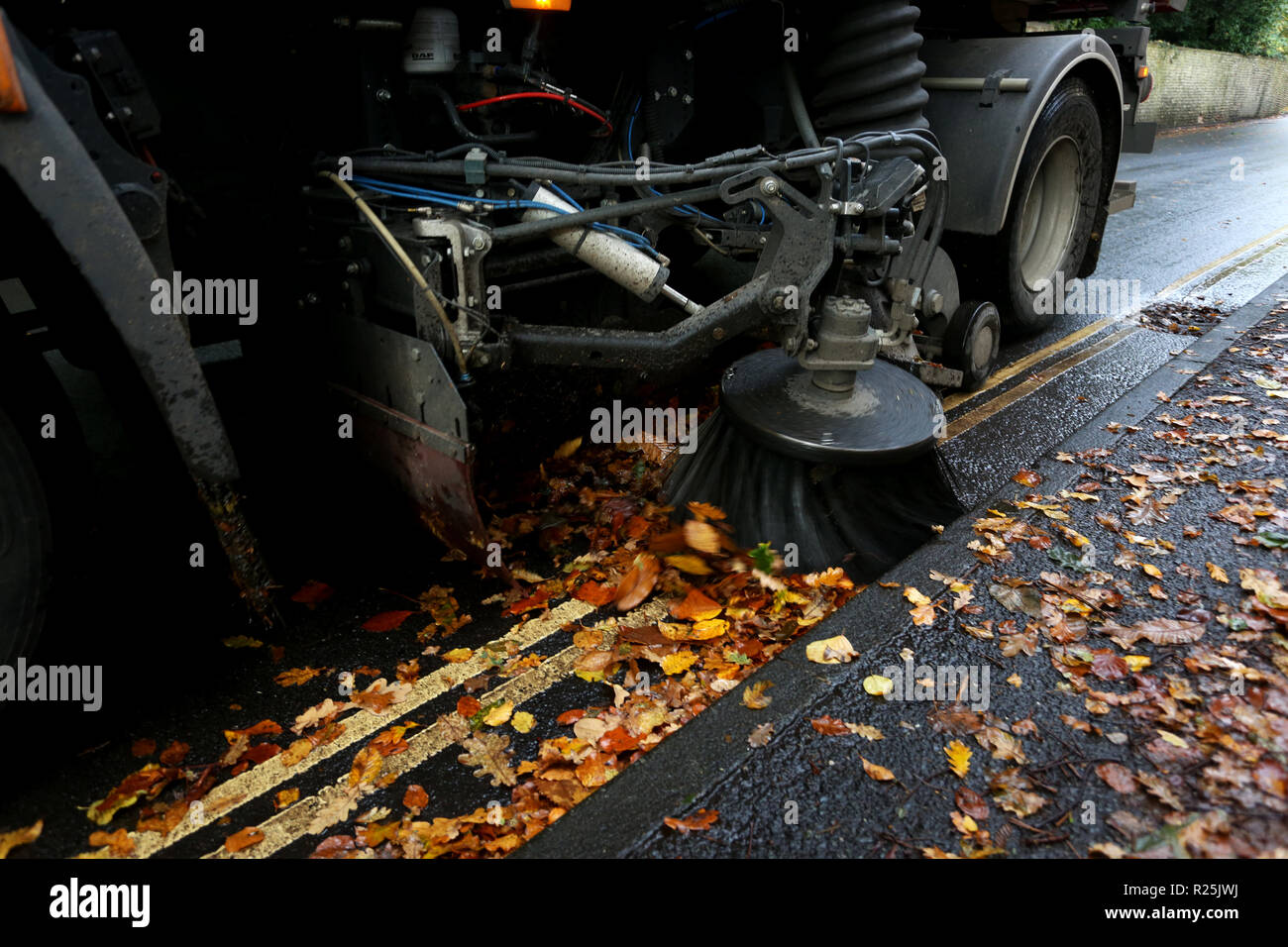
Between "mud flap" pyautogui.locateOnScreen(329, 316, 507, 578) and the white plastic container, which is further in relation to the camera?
the white plastic container

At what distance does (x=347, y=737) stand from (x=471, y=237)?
5.19ft

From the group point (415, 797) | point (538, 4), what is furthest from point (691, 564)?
point (538, 4)

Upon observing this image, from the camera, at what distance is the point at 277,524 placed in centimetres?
329

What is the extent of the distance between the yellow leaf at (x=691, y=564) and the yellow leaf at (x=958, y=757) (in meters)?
1.09

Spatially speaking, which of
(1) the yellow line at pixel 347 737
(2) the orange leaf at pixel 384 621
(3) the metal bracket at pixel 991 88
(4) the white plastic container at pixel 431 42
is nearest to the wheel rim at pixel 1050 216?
(3) the metal bracket at pixel 991 88

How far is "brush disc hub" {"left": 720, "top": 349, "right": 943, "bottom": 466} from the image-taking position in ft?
9.74

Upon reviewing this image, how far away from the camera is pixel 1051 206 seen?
5332 mm

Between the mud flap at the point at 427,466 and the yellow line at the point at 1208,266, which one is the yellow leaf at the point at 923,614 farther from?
the yellow line at the point at 1208,266

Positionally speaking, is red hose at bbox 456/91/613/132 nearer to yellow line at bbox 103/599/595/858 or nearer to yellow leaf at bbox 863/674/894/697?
yellow line at bbox 103/599/595/858

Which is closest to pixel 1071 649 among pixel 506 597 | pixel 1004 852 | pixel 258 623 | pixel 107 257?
pixel 1004 852

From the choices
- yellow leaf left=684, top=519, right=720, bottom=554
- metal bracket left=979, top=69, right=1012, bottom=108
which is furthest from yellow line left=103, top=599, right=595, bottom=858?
metal bracket left=979, top=69, right=1012, bottom=108

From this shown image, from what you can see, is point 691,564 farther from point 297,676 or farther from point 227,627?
point 227,627

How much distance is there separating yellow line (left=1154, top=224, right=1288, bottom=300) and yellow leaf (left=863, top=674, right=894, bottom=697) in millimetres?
5450
